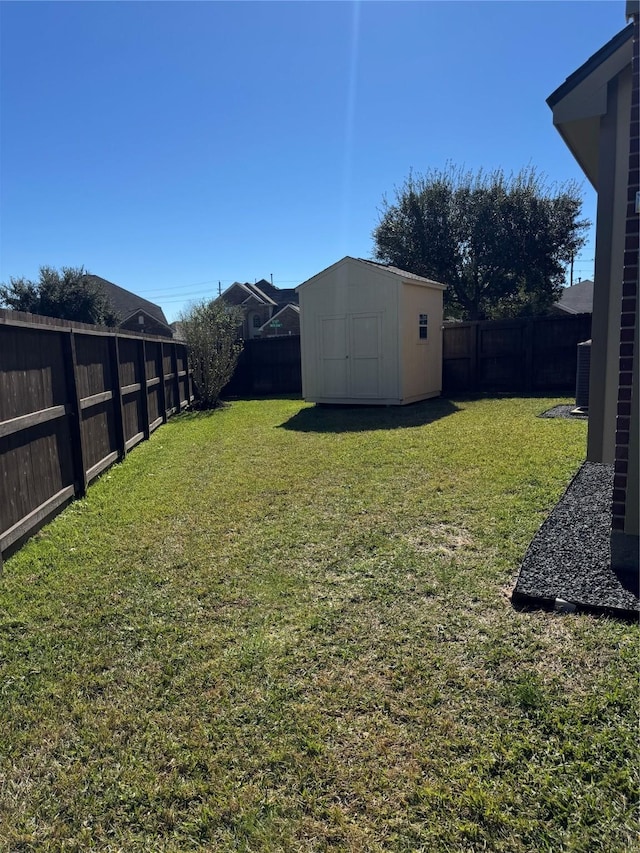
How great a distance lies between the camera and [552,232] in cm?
1897

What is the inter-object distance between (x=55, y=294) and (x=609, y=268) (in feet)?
91.7

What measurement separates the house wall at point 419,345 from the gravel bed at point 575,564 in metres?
6.74

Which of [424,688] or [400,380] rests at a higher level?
[400,380]

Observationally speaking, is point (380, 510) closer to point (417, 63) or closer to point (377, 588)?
point (377, 588)

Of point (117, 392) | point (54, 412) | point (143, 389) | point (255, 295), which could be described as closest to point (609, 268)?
point (54, 412)

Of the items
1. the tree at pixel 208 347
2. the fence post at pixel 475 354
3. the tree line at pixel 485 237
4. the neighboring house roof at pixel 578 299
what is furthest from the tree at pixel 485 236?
the tree at pixel 208 347

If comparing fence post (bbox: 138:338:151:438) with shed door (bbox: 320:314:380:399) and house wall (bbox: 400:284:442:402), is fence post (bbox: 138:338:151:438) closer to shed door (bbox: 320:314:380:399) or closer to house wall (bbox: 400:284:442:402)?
shed door (bbox: 320:314:380:399)

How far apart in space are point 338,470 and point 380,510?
148cm

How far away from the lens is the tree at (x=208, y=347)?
41.1 ft

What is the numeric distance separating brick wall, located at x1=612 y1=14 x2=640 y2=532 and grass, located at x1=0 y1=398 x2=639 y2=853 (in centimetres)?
73

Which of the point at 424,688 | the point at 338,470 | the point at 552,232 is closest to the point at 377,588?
the point at 424,688

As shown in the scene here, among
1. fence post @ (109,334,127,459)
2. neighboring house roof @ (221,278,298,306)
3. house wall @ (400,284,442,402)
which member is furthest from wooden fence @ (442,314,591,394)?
neighboring house roof @ (221,278,298,306)

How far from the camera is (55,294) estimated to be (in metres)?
26.3

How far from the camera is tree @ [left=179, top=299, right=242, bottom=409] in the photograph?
1252 centimetres
